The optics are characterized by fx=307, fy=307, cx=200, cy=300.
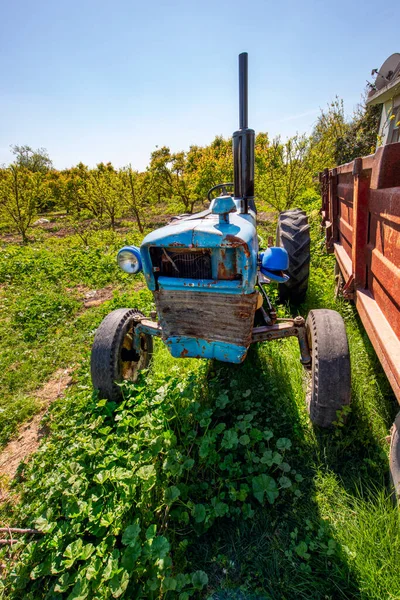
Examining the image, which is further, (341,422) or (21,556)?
(341,422)

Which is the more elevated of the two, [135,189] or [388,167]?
[135,189]

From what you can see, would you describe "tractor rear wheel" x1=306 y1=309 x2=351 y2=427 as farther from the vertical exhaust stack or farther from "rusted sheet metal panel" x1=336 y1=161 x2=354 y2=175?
"rusted sheet metal panel" x1=336 y1=161 x2=354 y2=175

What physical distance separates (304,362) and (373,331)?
629 millimetres

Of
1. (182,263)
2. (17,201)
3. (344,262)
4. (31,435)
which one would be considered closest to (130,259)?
(182,263)

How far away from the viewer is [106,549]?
157 centimetres

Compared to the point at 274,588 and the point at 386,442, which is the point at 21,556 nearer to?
the point at 274,588

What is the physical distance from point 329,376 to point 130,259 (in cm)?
159

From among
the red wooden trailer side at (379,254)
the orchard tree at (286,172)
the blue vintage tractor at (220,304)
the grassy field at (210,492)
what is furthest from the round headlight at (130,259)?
the orchard tree at (286,172)

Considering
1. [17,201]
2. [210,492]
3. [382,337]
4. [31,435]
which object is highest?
→ [17,201]

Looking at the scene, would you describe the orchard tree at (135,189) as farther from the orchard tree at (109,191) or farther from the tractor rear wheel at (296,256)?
the tractor rear wheel at (296,256)

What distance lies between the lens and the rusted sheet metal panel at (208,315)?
1.99m

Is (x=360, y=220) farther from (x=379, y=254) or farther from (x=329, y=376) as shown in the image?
(x=329, y=376)

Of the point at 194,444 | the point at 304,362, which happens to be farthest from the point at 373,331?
the point at 194,444

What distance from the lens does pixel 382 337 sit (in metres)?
1.75
